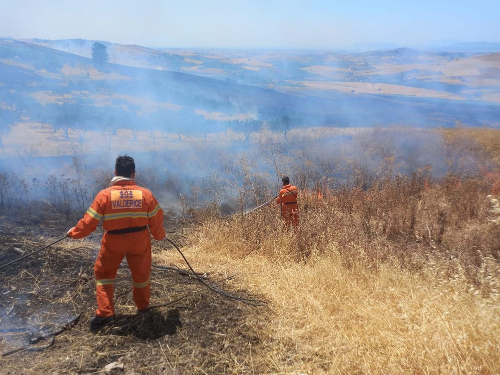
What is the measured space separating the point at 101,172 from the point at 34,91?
218 inches

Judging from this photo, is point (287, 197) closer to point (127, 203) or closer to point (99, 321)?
point (127, 203)

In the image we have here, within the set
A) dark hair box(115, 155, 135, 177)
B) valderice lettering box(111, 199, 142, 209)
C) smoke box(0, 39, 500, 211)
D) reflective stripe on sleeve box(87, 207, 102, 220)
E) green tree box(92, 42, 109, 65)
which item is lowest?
smoke box(0, 39, 500, 211)

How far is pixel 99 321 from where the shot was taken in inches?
124

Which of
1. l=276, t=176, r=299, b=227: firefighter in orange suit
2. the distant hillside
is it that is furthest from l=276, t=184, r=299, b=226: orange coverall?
the distant hillside

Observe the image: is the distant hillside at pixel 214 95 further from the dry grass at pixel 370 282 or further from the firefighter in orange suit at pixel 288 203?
the dry grass at pixel 370 282

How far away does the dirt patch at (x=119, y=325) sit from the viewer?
108 inches

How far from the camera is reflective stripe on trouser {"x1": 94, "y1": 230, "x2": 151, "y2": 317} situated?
121 inches

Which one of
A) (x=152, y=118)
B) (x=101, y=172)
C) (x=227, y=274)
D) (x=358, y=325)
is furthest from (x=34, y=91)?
(x=358, y=325)

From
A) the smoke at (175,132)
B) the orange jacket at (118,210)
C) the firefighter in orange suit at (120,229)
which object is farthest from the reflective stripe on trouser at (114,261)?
the smoke at (175,132)

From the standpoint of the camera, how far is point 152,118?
15.6 metres

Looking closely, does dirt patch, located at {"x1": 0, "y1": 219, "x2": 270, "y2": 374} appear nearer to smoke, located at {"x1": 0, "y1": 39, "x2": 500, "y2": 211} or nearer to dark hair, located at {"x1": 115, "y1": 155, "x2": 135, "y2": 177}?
dark hair, located at {"x1": 115, "y1": 155, "x2": 135, "y2": 177}

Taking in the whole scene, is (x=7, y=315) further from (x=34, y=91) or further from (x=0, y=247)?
(x=34, y=91)

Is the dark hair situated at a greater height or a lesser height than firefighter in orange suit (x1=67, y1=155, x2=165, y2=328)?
greater

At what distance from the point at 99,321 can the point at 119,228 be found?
2.69 feet
